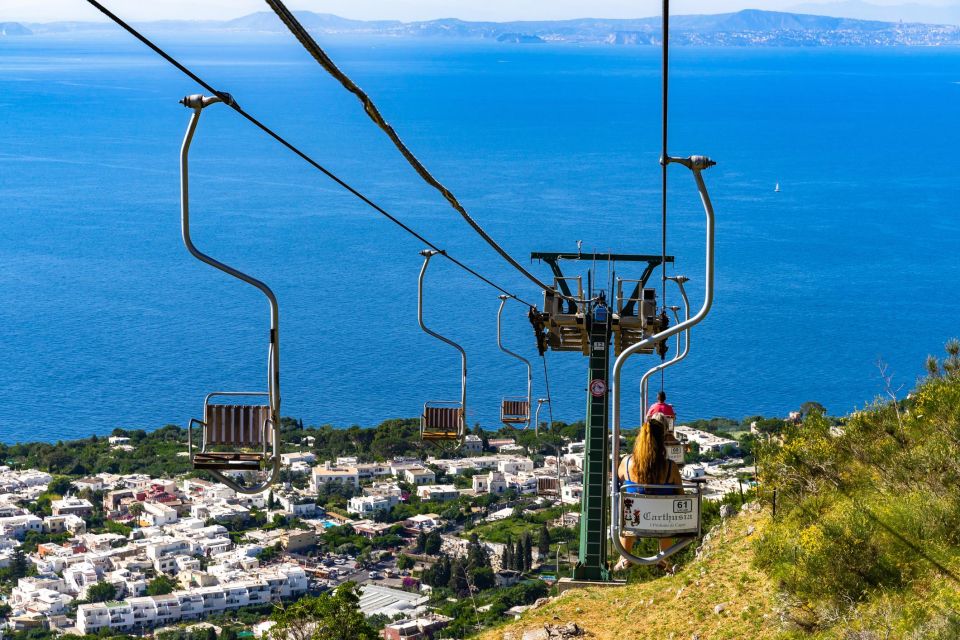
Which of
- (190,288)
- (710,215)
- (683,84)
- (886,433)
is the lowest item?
(190,288)

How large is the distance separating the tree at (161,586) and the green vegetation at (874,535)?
82.9ft

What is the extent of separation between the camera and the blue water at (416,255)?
179 ft

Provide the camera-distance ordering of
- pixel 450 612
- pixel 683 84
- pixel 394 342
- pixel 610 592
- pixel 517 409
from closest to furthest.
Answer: pixel 610 592 < pixel 517 409 < pixel 450 612 < pixel 394 342 < pixel 683 84

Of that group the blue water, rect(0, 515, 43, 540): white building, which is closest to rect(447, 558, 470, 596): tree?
rect(0, 515, 43, 540): white building

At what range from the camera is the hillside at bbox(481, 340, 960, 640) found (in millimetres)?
7348

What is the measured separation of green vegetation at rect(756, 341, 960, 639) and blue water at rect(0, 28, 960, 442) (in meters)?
32.6

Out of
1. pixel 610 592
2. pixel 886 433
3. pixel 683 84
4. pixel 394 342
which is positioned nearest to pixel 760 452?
pixel 886 433

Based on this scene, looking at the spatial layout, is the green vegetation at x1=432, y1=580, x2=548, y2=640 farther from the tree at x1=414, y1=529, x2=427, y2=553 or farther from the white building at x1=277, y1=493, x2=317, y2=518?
the white building at x1=277, y1=493, x2=317, y2=518

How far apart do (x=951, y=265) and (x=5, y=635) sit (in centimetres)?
5755

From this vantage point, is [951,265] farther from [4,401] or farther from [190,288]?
[4,401]

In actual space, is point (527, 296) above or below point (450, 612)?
above

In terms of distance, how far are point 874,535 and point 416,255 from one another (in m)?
65.8

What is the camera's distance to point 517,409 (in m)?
14.4

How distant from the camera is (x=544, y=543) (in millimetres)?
33281
